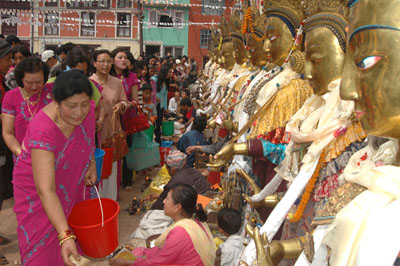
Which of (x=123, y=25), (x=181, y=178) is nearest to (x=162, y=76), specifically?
(x=181, y=178)

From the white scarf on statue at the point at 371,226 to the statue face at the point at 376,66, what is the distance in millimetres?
136

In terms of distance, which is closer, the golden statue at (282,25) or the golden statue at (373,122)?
the golden statue at (373,122)

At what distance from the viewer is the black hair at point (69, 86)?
1.92 meters

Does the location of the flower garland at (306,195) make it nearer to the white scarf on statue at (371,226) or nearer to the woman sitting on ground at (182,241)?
the white scarf on statue at (371,226)

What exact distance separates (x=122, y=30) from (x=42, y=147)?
24149mm

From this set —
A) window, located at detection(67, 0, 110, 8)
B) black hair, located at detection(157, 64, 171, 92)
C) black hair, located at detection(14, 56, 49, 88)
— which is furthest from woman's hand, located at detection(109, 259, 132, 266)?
window, located at detection(67, 0, 110, 8)

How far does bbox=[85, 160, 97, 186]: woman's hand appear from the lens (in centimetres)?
242

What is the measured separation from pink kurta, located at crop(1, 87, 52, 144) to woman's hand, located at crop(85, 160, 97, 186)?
675 millimetres

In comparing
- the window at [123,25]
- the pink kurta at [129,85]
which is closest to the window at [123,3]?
the window at [123,25]

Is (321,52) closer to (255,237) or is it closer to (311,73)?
(311,73)

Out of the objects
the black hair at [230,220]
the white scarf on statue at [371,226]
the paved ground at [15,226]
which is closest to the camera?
the white scarf on statue at [371,226]

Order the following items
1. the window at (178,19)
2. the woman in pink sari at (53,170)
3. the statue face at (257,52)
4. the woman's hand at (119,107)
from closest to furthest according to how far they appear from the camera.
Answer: the woman in pink sari at (53,170)
the statue face at (257,52)
the woman's hand at (119,107)
the window at (178,19)

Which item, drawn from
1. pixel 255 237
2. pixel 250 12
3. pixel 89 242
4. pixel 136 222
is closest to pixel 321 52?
pixel 255 237

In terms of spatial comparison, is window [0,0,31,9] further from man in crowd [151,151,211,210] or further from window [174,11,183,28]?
man in crowd [151,151,211,210]
